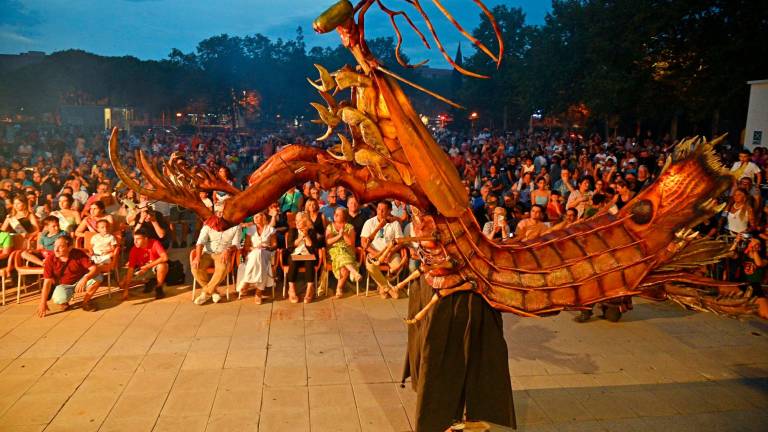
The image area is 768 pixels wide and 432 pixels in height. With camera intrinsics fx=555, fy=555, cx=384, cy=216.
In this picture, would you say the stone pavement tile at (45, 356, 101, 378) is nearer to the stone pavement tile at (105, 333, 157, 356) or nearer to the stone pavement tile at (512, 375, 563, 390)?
the stone pavement tile at (105, 333, 157, 356)

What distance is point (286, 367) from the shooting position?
5.76 meters

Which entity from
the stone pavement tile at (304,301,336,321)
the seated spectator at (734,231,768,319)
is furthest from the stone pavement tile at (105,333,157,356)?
the seated spectator at (734,231,768,319)

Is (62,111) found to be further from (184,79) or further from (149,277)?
(149,277)

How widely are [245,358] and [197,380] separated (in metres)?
0.64

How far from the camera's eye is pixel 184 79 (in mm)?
51062

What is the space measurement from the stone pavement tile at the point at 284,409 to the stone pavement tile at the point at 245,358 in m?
0.64

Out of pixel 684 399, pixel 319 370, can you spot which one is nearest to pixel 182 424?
pixel 319 370

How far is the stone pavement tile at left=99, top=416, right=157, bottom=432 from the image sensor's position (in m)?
4.54

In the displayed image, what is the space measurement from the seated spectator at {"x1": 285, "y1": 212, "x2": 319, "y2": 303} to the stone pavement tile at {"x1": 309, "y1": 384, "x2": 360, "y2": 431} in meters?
Result: 3.00

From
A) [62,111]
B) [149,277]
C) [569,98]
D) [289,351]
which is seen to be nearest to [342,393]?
[289,351]

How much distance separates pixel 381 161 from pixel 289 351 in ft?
11.2

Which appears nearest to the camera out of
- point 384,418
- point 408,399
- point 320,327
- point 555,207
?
point 384,418

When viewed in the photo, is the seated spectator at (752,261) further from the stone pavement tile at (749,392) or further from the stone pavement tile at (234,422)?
the stone pavement tile at (234,422)

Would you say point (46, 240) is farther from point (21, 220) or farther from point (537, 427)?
point (537, 427)
